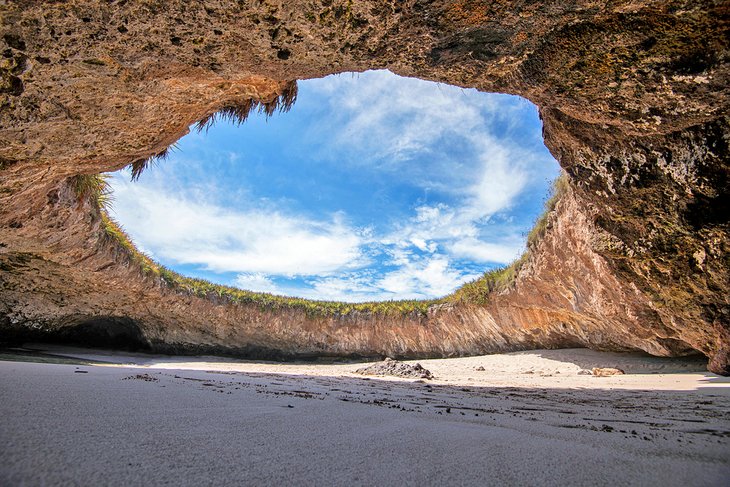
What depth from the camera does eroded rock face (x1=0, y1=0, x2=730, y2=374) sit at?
2541 millimetres

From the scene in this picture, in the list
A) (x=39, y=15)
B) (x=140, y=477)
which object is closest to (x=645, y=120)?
(x=140, y=477)

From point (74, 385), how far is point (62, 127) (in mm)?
2714

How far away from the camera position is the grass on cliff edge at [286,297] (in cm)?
718

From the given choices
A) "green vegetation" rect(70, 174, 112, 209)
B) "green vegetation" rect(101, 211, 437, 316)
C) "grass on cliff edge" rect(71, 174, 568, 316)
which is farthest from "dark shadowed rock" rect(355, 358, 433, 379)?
"green vegetation" rect(70, 174, 112, 209)

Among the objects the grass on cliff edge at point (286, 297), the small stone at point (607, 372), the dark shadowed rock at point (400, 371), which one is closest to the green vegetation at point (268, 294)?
the grass on cliff edge at point (286, 297)

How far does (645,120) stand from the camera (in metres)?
3.33

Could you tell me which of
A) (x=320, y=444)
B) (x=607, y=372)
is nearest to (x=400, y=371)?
(x=607, y=372)

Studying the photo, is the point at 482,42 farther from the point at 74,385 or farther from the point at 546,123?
the point at 74,385

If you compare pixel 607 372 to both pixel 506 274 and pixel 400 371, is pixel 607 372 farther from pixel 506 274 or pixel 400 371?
pixel 400 371

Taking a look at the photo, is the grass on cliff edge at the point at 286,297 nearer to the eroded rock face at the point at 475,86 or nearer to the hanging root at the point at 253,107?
the eroded rock face at the point at 475,86

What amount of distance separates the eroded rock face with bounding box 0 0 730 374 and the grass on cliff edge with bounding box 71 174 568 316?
718 millimetres

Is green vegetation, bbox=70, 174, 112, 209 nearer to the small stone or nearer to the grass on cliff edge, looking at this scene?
Answer: the grass on cliff edge

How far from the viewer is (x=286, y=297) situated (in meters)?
12.9

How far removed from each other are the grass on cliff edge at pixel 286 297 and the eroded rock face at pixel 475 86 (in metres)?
0.72
